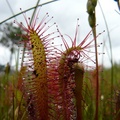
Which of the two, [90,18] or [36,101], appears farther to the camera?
[90,18]

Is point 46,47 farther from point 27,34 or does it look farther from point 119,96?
point 119,96

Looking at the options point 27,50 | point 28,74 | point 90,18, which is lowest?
point 28,74

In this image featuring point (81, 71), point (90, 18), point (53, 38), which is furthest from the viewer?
point (90, 18)

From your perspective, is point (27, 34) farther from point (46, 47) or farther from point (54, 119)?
point (54, 119)

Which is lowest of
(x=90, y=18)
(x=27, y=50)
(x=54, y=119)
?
(x=54, y=119)

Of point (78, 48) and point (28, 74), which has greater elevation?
point (78, 48)

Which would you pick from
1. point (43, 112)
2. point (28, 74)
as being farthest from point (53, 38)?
point (43, 112)

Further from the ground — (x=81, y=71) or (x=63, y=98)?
(x=81, y=71)

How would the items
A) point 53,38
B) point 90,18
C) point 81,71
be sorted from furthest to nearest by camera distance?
point 90,18 → point 53,38 → point 81,71

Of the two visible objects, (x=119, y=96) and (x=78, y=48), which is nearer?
(x=78, y=48)
